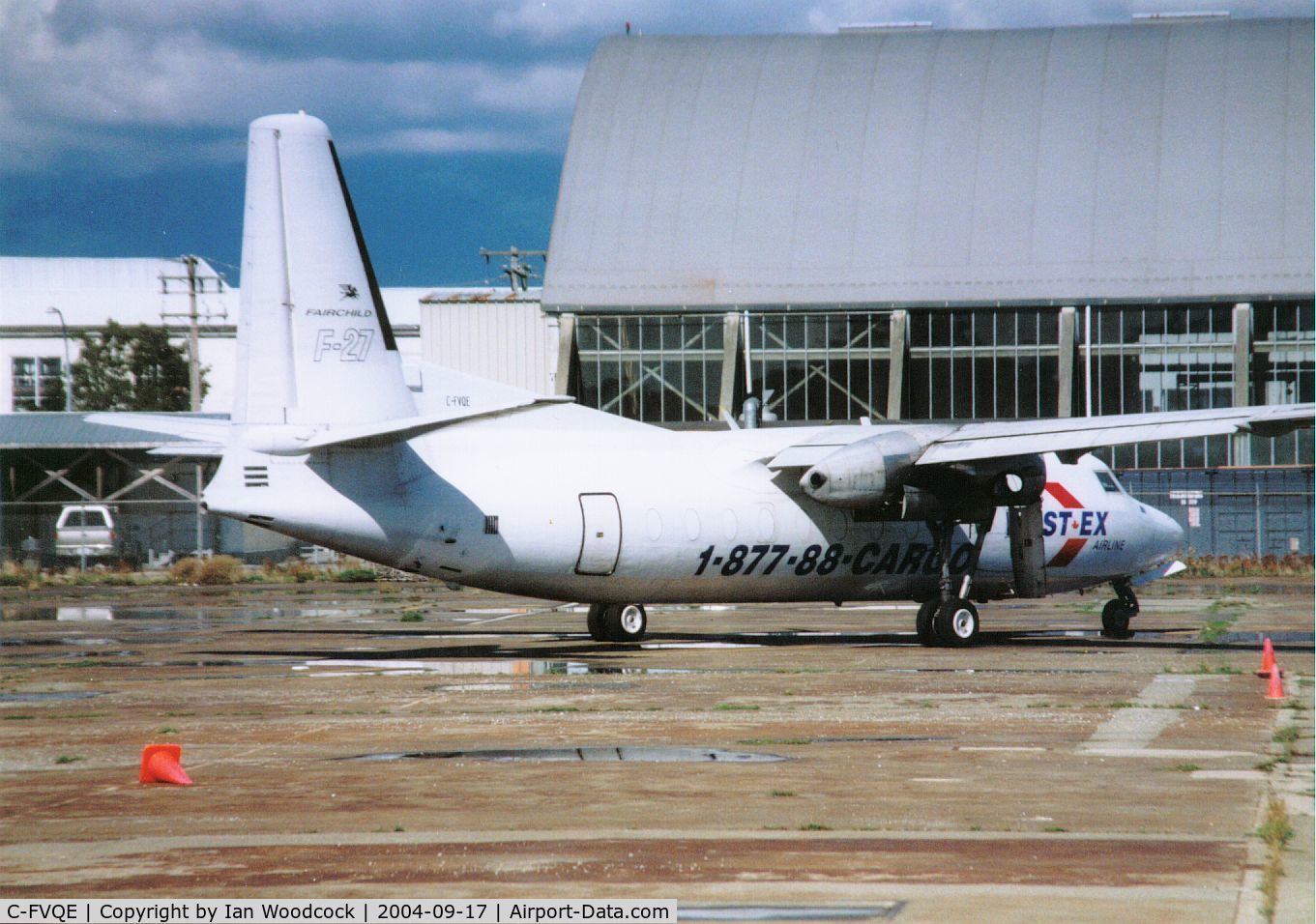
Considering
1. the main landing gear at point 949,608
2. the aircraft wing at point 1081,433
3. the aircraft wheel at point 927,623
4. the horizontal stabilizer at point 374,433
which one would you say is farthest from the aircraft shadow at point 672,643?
the horizontal stabilizer at point 374,433

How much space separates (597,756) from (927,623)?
13.4 meters

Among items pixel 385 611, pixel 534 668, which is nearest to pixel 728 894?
pixel 534 668

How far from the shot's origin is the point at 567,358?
6200cm

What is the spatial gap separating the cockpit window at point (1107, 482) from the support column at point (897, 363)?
101 ft

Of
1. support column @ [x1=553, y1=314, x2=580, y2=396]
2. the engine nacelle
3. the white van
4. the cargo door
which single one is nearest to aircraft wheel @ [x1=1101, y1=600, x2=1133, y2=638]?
the engine nacelle

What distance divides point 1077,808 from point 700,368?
169ft

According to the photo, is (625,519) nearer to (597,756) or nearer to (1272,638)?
(597,756)

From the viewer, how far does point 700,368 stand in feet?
204

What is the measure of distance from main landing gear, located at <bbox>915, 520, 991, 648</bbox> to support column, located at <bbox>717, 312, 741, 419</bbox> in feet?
111

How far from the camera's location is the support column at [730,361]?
61.0 metres

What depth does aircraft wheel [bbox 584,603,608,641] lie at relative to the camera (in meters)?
26.8

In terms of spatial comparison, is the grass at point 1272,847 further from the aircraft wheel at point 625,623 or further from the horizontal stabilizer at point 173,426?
the horizontal stabilizer at point 173,426

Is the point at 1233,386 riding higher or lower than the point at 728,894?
higher

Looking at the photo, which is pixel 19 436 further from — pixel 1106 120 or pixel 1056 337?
pixel 1106 120
